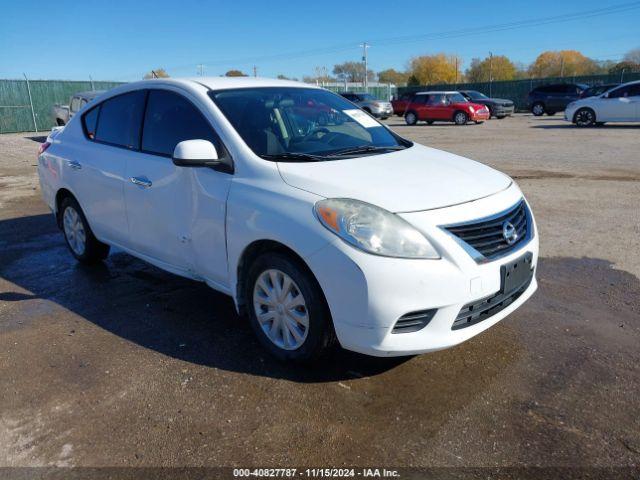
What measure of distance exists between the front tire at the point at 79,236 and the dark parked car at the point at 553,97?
2855cm

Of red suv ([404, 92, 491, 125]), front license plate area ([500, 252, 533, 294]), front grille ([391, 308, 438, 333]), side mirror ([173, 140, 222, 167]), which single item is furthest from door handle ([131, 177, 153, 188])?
red suv ([404, 92, 491, 125])

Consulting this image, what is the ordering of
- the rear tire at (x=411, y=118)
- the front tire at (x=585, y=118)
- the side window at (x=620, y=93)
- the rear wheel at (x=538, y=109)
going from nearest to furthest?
1. the side window at (x=620, y=93)
2. the front tire at (x=585, y=118)
3. the rear tire at (x=411, y=118)
4. the rear wheel at (x=538, y=109)

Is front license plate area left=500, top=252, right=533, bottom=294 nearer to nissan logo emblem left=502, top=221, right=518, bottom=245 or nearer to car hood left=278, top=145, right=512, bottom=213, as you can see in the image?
nissan logo emblem left=502, top=221, right=518, bottom=245

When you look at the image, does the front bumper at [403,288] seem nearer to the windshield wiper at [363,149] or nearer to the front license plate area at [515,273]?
the front license plate area at [515,273]

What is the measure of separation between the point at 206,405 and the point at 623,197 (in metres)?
6.98

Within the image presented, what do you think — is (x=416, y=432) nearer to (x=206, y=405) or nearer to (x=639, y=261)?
(x=206, y=405)

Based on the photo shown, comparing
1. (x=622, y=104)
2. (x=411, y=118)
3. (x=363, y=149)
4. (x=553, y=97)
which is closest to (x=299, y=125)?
(x=363, y=149)

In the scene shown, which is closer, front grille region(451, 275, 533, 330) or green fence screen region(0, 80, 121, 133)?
front grille region(451, 275, 533, 330)

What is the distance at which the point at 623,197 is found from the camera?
7680 mm

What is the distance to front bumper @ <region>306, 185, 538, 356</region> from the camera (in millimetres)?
2693

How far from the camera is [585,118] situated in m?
20.7

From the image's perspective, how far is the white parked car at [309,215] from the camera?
276 cm

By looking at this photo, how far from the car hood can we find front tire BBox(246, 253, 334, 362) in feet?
1.54

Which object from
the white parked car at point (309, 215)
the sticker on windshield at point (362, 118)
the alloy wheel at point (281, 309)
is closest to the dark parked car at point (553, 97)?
the sticker on windshield at point (362, 118)
